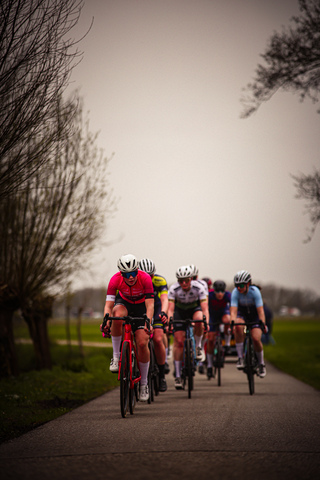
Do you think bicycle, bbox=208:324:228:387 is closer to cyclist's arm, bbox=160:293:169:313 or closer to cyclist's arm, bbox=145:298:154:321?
cyclist's arm, bbox=160:293:169:313

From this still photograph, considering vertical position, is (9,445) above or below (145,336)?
below

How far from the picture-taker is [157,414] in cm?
909

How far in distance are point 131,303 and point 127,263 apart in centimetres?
96

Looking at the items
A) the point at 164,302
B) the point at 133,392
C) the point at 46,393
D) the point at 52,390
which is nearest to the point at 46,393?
the point at 46,393

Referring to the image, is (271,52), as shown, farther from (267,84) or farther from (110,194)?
(110,194)

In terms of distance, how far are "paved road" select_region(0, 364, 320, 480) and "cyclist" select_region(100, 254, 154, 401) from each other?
0.77m

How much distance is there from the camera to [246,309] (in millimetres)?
12953

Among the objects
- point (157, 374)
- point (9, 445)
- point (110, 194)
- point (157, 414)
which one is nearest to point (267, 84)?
point (110, 194)

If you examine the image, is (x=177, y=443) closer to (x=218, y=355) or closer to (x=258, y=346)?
(x=258, y=346)

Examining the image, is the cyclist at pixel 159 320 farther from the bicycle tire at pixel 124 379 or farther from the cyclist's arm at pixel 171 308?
the bicycle tire at pixel 124 379

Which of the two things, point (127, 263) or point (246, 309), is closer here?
point (127, 263)

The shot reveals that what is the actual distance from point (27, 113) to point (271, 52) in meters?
7.48

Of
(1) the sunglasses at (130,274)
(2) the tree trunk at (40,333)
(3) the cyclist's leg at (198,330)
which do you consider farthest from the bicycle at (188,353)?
(2) the tree trunk at (40,333)

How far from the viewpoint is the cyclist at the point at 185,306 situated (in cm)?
1223
